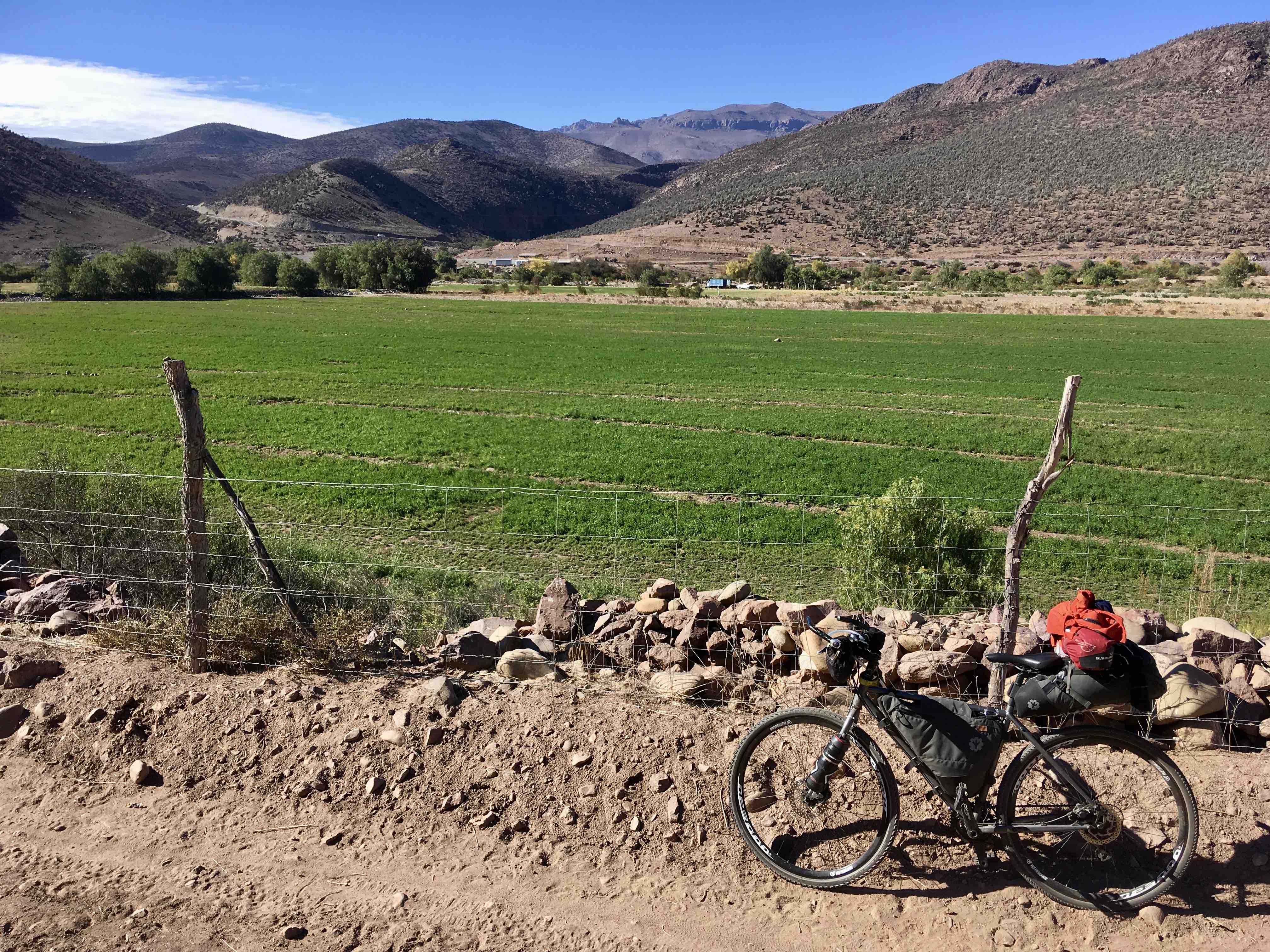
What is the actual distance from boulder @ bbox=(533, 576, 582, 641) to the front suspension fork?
3353 millimetres

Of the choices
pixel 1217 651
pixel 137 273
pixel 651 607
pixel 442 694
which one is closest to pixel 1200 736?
pixel 1217 651

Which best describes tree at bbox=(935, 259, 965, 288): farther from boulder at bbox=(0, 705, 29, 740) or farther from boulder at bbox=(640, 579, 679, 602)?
boulder at bbox=(0, 705, 29, 740)

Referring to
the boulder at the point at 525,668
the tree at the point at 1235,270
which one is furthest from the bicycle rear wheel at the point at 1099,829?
the tree at the point at 1235,270

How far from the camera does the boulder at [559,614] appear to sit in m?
7.73

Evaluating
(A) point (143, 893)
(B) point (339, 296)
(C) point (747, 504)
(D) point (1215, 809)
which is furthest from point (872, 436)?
(B) point (339, 296)

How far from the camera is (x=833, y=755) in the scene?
4422mm

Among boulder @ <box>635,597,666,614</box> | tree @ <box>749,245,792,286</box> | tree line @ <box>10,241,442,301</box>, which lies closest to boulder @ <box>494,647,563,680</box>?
boulder @ <box>635,597,666,614</box>

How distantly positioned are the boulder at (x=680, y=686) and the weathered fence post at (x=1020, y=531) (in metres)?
1.90

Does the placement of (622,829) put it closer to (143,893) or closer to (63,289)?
(143,893)

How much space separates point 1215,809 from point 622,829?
3.27 m

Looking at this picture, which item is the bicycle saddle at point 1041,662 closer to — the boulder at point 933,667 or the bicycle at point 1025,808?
the bicycle at point 1025,808

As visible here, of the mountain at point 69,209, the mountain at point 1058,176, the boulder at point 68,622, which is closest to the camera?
the boulder at point 68,622

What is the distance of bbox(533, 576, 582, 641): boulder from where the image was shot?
305 inches

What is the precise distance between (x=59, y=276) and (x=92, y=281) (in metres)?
2.88
